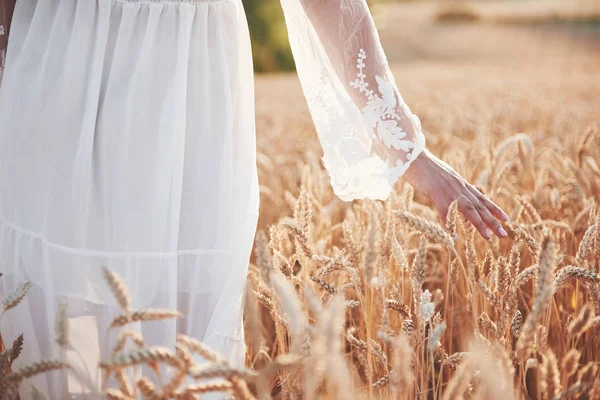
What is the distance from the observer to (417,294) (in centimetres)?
95

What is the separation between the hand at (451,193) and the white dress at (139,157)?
41mm

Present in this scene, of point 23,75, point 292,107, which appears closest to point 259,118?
point 292,107

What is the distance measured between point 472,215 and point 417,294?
0.19m

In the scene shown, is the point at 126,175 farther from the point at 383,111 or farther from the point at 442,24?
the point at 442,24

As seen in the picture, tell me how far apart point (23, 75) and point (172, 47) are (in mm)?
323

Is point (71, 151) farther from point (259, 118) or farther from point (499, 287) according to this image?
point (259, 118)

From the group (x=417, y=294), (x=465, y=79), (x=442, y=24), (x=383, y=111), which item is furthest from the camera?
(x=442, y=24)

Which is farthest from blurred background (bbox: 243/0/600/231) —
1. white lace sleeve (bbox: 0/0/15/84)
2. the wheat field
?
white lace sleeve (bbox: 0/0/15/84)

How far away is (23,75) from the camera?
3.49 feet

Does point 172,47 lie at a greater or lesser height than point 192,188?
greater

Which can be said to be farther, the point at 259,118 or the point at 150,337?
the point at 259,118

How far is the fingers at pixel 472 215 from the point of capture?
100 cm

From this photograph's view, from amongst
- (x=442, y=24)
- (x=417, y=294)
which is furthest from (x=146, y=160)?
(x=442, y=24)

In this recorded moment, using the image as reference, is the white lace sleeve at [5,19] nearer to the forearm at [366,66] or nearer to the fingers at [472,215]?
the forearm at [366,66]
